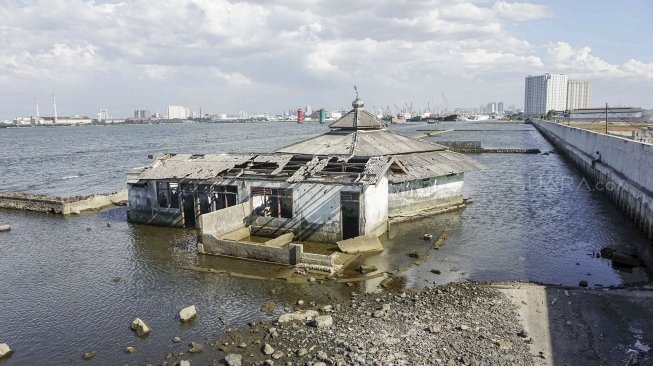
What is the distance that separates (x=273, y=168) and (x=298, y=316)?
56.0ft

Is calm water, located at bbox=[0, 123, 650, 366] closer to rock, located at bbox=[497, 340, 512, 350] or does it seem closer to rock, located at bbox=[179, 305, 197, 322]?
rock, located at bbox=[179, 305, 197, 322]

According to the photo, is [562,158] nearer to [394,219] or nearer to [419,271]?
[394,219]

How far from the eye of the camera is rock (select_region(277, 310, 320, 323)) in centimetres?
1797

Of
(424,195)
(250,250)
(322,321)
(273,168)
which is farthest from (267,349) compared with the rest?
(424,195)

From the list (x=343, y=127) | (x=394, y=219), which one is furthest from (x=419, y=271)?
(x=343, y=127)

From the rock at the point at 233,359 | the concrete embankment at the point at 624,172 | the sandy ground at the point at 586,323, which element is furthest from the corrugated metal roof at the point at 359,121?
the rock at the point at 233,359

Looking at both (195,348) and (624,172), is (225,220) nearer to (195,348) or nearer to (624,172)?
(195,348)

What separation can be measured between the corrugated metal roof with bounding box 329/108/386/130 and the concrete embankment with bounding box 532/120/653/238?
20.6 metres

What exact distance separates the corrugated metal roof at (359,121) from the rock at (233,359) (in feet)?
99.4

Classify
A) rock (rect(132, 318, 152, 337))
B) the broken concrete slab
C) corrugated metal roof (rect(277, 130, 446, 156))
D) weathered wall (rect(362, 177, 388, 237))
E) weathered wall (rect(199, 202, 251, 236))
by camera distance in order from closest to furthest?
1. rock (rect(132, 318, 152, 337))
2. the broken concrete slab
3. weathered wall (rect(199, 202, 251, 236))
4. weathered wall (rect(362, 177, 388, 237))
5. corrugated metal roof (rect(277, 130, 446, 156))

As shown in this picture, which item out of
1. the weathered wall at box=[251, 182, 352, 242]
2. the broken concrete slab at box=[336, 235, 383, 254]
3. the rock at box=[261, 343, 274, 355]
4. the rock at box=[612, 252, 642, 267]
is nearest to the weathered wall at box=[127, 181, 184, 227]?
the weathered wall at box=[251, 182, 352, 242]

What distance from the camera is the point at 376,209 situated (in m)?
29.6

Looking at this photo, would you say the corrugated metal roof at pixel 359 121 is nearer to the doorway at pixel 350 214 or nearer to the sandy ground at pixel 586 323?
the doorway at pixel 350 214

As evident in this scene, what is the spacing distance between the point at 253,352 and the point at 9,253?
2356 cm
